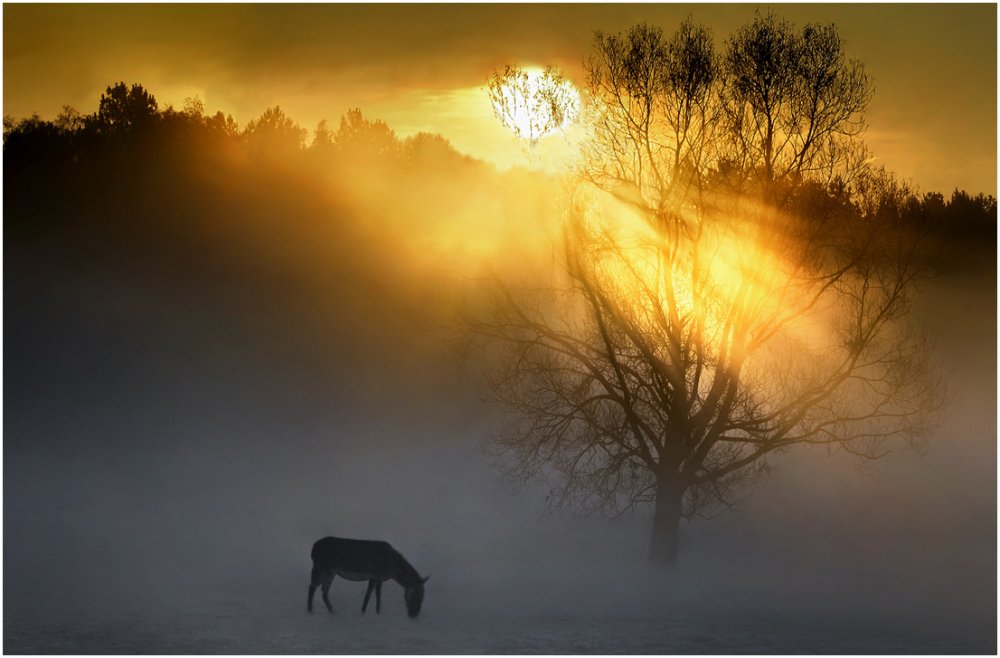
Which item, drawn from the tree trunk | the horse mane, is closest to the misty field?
the tree trunk

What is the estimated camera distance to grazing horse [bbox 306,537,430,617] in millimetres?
19781

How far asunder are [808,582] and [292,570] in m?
12.5

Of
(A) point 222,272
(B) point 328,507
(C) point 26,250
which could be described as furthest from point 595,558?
(C) point 26,250

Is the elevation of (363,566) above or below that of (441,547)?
below

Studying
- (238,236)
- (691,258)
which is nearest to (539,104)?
(691,258)

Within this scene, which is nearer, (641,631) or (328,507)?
(641,631)

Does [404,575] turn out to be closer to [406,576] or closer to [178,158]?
[406,576]

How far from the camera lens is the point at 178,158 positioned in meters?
69.4

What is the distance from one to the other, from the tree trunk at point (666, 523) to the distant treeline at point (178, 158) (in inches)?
1577

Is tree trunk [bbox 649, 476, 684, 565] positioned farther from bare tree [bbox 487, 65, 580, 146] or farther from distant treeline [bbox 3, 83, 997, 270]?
distant treeline [bbox 3, 83, 997, 270]

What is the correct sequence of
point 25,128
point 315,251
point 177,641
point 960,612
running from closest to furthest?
1. point 177,641
2. point 960,612
3. point 25,128
4. point 315,251

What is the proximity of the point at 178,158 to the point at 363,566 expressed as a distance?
180 ft

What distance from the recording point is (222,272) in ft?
222

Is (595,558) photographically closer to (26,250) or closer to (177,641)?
(177,641)
